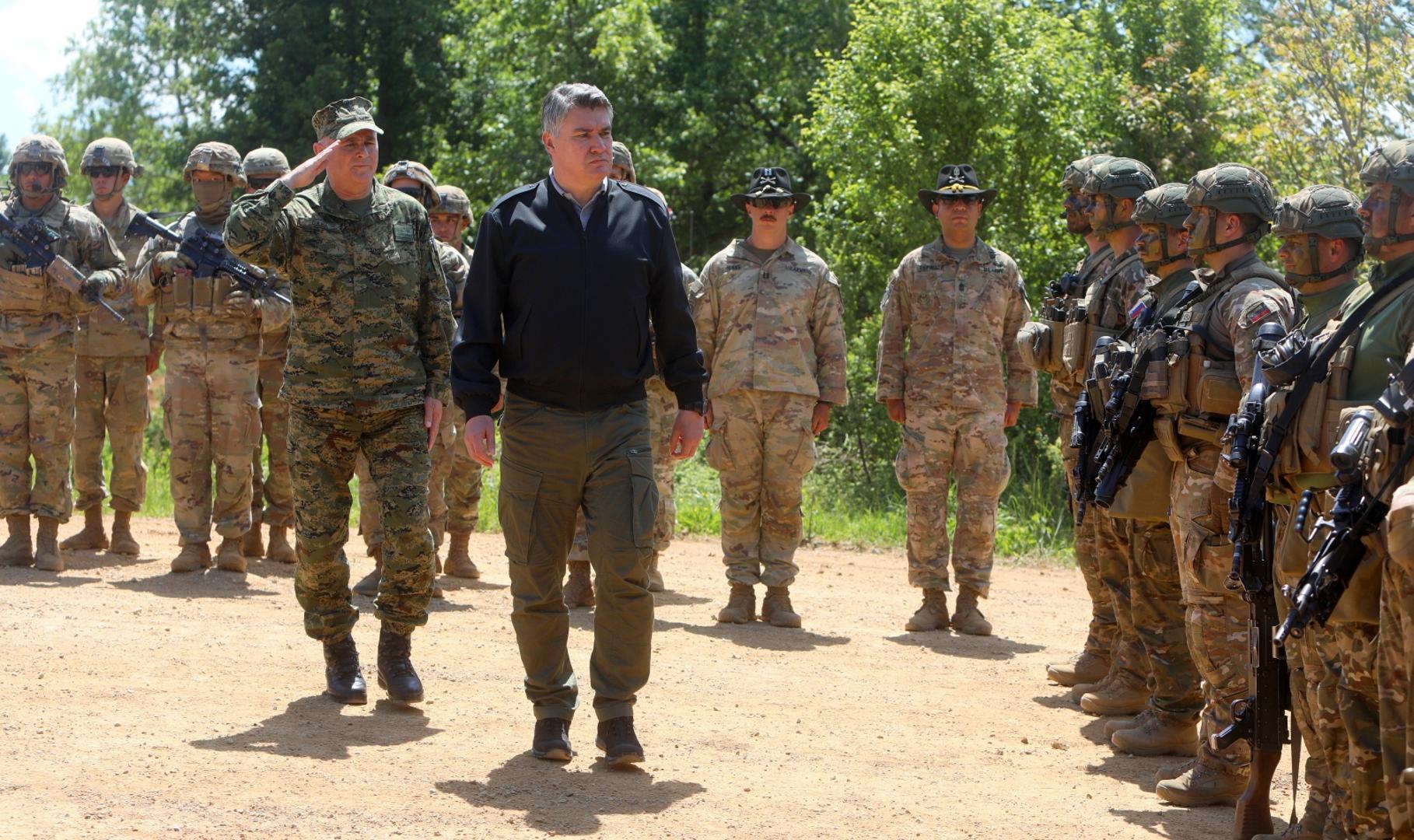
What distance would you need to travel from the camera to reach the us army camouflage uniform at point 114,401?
1058cm

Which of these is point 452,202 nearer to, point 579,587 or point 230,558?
point 579,587

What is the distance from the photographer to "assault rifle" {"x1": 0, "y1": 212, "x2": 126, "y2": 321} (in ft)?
31.7

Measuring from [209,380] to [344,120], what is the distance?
3929mm

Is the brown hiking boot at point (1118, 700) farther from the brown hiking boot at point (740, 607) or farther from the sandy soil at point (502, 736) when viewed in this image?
the brown hiking boot at point (740, 607)

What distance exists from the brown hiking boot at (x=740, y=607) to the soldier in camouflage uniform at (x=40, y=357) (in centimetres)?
425

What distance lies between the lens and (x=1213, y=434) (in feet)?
18.1

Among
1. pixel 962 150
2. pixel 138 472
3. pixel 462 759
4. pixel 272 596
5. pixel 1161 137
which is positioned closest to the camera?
pixel 462 759

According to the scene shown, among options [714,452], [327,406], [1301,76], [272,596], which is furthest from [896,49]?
[327,406]

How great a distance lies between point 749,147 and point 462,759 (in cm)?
A: 2107

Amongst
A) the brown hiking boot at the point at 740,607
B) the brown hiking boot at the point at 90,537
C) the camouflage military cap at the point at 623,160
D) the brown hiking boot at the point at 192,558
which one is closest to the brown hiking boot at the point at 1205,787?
the brown hiking boot at the point at 740,607

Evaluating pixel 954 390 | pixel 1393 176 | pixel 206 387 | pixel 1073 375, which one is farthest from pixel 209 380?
pixel 1393 176

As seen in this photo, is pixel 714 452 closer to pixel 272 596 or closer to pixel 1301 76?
pixel 272 596

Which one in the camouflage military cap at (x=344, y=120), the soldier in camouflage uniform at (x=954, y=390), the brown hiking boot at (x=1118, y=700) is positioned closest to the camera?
the camouflage military cap at (x=344, y=120)

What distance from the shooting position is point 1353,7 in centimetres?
1548
